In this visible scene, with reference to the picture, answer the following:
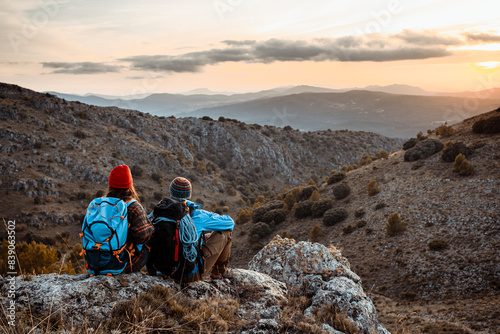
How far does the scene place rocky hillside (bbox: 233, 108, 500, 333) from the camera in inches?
670

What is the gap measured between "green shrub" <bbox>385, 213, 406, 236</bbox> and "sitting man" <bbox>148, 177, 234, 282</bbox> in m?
22.2

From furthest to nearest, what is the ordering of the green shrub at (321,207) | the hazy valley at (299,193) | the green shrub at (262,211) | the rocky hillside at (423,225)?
the green shrub at (262,211) → the green shrub at (321,207) → the hazy valley at (299,193) → the rocky hillside at (423,225)

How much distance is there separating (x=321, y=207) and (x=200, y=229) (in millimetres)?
29175

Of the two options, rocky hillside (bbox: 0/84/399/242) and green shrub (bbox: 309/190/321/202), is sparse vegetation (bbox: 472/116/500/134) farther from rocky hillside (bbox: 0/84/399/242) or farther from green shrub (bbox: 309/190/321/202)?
rocky hillside (bbox: 0/84/399/242)

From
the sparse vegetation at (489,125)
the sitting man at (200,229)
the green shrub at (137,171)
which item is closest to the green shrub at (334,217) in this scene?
the sparse vegetation at (489,125)

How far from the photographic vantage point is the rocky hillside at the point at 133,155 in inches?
1652

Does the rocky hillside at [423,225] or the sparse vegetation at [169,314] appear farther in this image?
the rocky hillside at [423,225]

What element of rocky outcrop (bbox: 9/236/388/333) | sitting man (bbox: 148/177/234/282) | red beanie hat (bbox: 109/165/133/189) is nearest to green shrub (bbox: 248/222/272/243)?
rocky outcrop (bbox: 9/236/388/333)

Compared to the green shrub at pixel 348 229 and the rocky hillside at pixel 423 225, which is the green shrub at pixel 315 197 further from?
the green shrub at pixel 348 229

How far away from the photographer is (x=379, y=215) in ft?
89.1

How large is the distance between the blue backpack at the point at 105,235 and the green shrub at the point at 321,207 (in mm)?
30133

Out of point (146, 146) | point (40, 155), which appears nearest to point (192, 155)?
point (146, 146)

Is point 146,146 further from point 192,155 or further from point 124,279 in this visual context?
point 124,279

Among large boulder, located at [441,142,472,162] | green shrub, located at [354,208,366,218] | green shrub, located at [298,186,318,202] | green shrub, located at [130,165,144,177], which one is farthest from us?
green shrub, located at [130,165,144,177]
